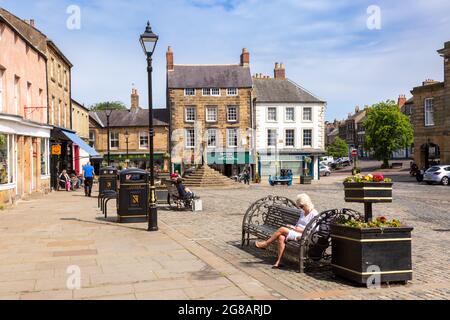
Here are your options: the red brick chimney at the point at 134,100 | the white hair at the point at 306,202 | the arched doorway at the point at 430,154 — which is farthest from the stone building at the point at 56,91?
the arched doorway at the point at 430,154

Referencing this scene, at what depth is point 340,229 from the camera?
7133 millimetres

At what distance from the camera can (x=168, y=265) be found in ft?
27.1

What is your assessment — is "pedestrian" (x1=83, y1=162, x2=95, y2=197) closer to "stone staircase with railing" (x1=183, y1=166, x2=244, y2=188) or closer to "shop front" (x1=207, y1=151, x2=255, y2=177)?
"stone staircase with railing" (x1=183, y1=166, x2=244, y2=188)

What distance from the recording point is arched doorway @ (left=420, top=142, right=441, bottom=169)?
43969 millimetres

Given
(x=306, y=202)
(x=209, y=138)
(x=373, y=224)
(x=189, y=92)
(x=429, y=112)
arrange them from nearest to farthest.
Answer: (x=373, y=224), (x=306, y=202), (x=429, y=112), (x=189, y=92), (x=209, y=138)

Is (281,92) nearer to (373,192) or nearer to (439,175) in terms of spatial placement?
(439,175)

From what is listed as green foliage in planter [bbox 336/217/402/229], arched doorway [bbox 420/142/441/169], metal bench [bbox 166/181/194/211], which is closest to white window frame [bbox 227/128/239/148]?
arched doorway [bbox 420/142/441/169]

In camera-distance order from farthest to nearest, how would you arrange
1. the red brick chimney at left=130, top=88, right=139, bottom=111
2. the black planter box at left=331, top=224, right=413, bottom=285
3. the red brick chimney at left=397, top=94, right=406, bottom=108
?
1. the red brick chimney at left=397, top=94, right=406, bottom=108
2. the red brick chimney at left=130, top=88, right=139, bottom=111
3. the black planter box at left=331, top=224, right=413, bottom=285

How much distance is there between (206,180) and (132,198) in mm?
22944

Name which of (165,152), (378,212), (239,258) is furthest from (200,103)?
(239,258)

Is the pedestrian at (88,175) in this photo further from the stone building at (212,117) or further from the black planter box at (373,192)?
the stone building at (212,117)

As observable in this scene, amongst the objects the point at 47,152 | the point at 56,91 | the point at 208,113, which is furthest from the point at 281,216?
the point at 208,113

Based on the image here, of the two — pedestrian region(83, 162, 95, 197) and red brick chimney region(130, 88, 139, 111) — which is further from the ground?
red brick chimney region(130, 88, 139, 111)

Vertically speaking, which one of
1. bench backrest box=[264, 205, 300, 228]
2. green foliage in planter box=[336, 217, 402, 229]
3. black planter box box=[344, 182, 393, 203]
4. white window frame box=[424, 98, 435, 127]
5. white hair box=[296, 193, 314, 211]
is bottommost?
bench backrest box=[264, 205, 300, 228]
